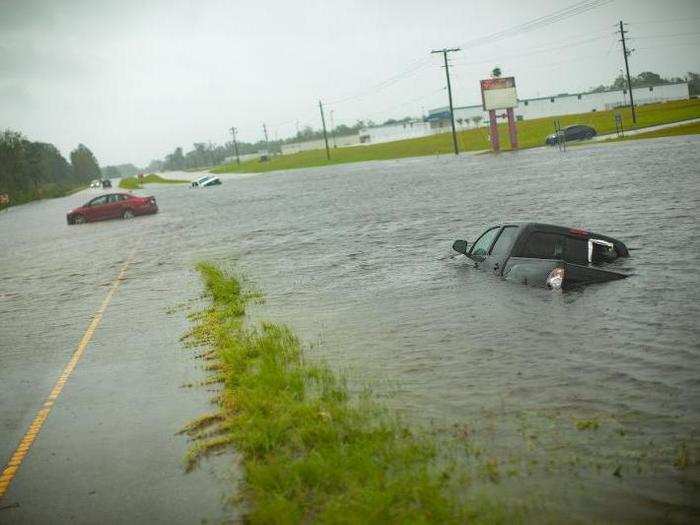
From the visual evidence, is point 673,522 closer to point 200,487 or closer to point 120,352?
point 200,487

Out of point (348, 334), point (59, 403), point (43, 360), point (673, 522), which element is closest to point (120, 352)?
point (43, 360)

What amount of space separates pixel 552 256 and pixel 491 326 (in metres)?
2.19

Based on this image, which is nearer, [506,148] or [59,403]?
[59,403]

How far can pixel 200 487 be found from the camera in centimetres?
602

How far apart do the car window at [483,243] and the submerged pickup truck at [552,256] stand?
33.2 inches

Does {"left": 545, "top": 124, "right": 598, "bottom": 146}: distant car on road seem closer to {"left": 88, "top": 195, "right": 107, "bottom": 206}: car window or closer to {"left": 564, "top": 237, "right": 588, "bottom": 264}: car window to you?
{"left": 88, "top": 195, "right": 107, "bottom": 206}: car window

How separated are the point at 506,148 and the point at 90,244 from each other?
47793 millimetres

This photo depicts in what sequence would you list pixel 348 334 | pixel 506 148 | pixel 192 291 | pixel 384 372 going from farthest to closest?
pixel 506 148 → pixel 192 291 → pixel 348 334 → pixel 384 372

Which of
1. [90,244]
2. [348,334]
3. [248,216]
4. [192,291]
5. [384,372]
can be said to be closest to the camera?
[384,372]

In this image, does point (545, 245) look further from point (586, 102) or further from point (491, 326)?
point (586, 102)

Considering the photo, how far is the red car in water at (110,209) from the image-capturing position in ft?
135

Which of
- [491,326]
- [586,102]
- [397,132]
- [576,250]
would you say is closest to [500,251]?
[576,250]

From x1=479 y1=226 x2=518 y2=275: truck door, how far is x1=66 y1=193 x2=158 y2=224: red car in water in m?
32.4

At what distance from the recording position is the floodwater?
19.1ft
